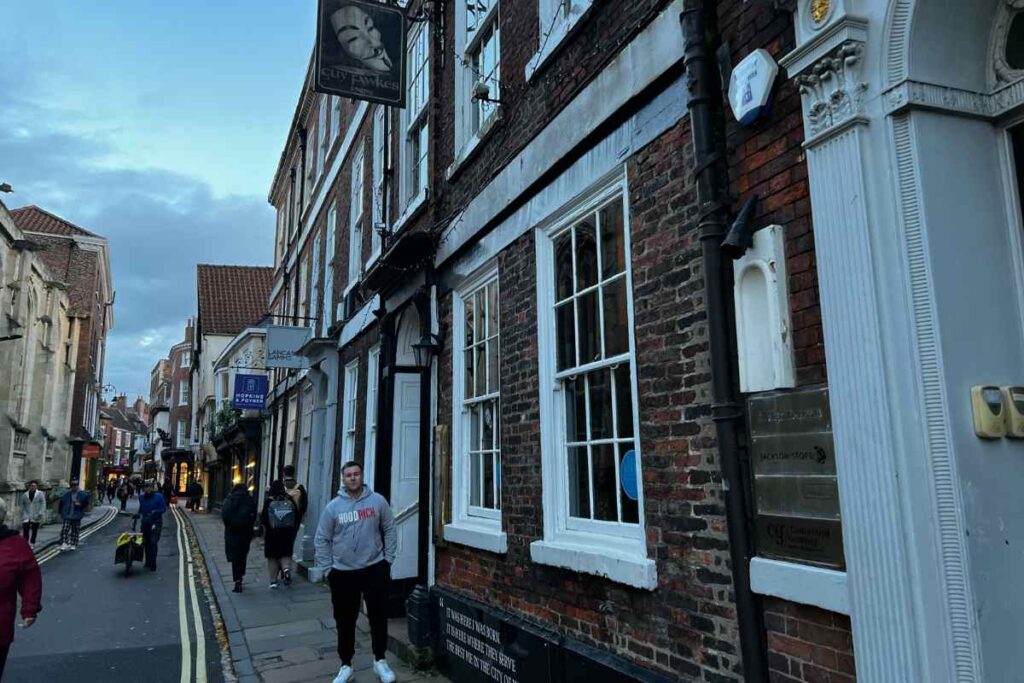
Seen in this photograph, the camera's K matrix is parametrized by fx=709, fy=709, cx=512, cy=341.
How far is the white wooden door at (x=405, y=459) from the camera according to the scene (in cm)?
910

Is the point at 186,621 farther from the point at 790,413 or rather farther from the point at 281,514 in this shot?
the point at 790,413

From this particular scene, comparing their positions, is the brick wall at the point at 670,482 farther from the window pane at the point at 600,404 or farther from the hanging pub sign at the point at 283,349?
the hanging pub sign at the point at 283,349

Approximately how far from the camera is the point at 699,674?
134 inches

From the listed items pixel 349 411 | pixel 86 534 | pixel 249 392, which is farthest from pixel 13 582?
pixel 86 534

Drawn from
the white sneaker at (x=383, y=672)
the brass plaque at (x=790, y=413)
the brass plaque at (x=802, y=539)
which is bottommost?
the white sneaker at (x=383, y=672)

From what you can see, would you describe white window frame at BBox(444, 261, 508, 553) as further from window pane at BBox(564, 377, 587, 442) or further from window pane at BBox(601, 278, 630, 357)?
window pane at BBox(601, 278, 630, 357)

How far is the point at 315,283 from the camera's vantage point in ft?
54.5

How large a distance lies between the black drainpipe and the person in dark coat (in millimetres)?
9988

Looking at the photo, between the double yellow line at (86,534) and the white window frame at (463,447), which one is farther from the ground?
the white window frame at (463,447)

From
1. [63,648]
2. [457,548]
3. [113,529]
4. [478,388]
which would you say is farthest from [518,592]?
[113,529]

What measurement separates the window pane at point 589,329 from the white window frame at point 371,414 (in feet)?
19.6

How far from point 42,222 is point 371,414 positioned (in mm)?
34136

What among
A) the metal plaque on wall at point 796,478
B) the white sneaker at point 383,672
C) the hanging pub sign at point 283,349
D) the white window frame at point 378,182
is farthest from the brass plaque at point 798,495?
the hanging pub sign at point 283,349

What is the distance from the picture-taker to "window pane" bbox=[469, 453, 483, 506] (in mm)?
6566
